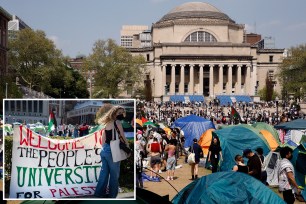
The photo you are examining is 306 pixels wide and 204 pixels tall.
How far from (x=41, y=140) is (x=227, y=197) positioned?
3.49m

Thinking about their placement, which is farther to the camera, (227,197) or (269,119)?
(269,119)

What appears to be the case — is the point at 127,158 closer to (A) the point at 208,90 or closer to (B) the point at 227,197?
(B) the point at 227,197

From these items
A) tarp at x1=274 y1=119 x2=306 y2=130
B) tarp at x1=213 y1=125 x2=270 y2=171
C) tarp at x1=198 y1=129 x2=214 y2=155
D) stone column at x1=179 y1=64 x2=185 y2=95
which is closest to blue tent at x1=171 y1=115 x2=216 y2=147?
tarp at x1=198 y1=129 x2=214 y2=155

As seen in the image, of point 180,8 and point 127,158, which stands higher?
point 180,8

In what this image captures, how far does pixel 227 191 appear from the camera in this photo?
716 centimetres

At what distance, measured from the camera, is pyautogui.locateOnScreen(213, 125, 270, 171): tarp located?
16.0 m

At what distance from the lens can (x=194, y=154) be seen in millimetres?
15195

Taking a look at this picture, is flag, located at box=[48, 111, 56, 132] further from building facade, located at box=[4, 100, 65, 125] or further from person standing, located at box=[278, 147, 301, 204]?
person standing, located at box=[278, 147, 301, 204]

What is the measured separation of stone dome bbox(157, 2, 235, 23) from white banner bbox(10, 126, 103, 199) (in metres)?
91.6

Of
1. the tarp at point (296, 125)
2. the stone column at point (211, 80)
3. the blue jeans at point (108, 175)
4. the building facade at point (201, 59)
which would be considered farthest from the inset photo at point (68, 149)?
the stone column at point (211, 80)

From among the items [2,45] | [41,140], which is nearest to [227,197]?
[41,140]

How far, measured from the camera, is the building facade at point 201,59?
88438 millimetres

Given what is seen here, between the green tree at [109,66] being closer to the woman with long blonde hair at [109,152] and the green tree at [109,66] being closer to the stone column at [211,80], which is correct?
the stone column at [211,80]

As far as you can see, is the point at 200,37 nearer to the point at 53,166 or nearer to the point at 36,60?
the point at 36,60
